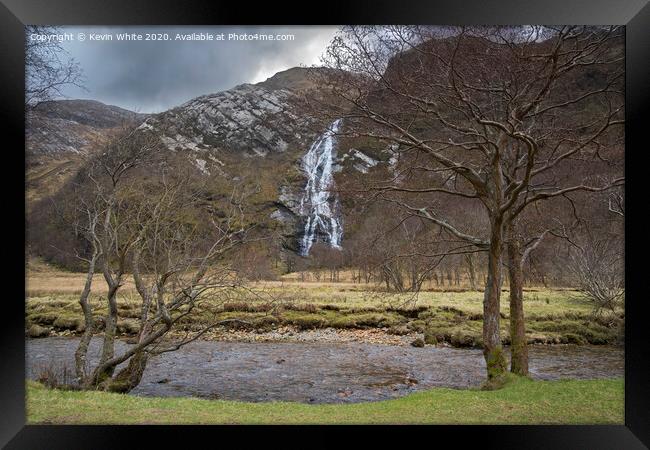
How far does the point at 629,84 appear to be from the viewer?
22.0 ft

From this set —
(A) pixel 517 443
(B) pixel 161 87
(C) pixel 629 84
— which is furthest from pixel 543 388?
(B) pixel 161 87

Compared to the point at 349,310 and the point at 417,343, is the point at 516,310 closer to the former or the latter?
the point at 417,343

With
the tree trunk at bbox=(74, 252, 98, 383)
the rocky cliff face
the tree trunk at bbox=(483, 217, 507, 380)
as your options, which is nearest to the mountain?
the rocky cliff face

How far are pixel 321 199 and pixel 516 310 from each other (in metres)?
4.65

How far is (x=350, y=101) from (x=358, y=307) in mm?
5168

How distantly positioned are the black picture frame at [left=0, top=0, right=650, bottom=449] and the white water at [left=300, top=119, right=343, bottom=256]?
2.93 metres

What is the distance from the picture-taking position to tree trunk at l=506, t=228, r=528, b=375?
8875 millimetres

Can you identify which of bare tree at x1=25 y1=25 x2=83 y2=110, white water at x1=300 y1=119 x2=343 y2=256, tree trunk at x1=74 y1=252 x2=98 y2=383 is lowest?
tree trunk at x1=74 y1=252 x2=98 y2=383

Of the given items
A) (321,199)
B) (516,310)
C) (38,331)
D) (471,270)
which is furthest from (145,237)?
(516,310)

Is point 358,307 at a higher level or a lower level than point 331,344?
higher

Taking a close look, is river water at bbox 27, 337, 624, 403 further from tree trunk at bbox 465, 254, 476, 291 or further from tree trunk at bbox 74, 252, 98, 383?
tree trunk at bbox 465, 254, 476, 291

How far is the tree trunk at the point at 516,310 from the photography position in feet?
29.1

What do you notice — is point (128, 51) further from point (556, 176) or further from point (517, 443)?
point (517, 443)
